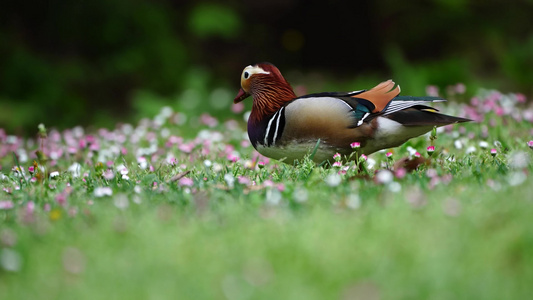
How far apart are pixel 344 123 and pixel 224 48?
8329 millimetres

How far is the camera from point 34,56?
10.6 m

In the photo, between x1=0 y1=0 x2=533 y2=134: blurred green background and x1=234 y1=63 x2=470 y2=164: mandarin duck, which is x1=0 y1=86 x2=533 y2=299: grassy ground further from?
x1=0 y1=0 x2=533 y2=134: blurred green background

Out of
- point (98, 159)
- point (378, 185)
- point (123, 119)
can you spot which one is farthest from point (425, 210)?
point (123, 119)

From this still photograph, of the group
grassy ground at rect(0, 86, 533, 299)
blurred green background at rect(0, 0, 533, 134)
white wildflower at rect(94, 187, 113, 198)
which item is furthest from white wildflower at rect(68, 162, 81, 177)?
blurred green background at rect(0, 0, 533, 134)

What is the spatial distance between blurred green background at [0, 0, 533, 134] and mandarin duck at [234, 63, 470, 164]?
5.53 metres

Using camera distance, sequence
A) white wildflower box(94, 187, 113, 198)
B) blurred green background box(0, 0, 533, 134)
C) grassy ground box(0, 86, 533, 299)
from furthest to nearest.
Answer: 1. blurred green background box(0, 0, 533, 134)
2. white wildflower box(94, 187, 113, 198)
3. grassy ground box(0, 86, 533, 299)

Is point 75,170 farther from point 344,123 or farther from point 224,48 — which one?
point 224,48

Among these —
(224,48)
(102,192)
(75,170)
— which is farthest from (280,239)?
(224,48)

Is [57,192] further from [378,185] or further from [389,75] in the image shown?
[389,75]

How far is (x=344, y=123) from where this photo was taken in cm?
402

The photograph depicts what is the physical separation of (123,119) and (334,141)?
22.6ft

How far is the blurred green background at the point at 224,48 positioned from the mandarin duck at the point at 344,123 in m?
5.53

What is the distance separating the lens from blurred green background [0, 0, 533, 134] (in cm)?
1020

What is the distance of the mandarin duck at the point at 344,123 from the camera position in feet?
13.2
